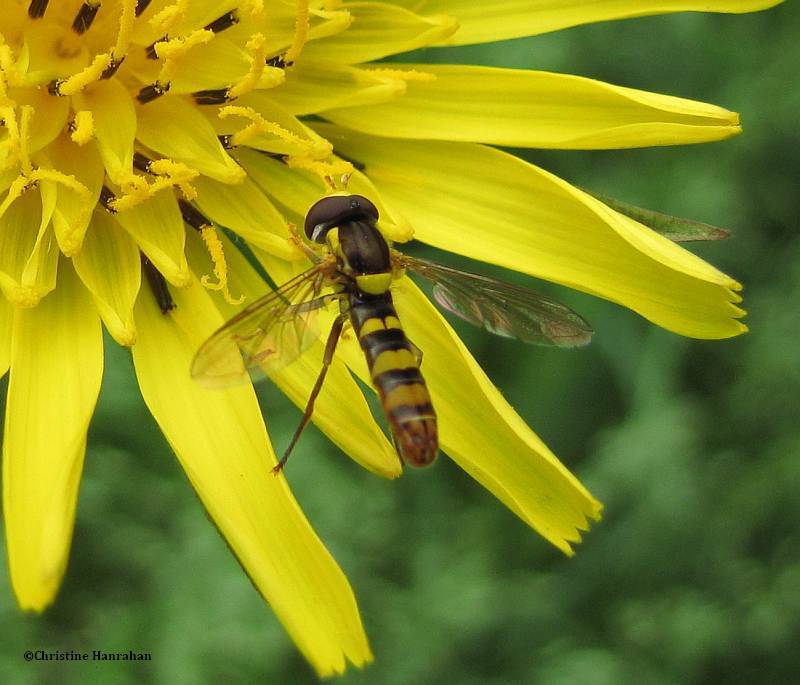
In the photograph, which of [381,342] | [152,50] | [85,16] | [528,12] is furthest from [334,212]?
[528,12]

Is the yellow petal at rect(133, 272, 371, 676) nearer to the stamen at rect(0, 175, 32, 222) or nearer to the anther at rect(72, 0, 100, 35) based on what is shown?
the stamen at rect(0, 175, 32, 222)

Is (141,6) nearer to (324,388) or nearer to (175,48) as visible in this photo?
(175,48)


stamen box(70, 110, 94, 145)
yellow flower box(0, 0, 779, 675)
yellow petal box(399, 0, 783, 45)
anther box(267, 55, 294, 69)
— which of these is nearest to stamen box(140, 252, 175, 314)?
yellow flower box(0, 0, 779, 675)

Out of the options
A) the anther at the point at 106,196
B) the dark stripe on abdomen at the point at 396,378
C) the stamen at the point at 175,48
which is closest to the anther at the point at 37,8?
the stamen at the point at 175,48

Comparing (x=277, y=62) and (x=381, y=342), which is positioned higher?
(x=277, y=62)

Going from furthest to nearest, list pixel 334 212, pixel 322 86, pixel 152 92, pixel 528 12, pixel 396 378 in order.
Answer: pixel 528 12 → pixel 322 86 → pixel 152 92 → pixel 334 212 → pixel 396 378

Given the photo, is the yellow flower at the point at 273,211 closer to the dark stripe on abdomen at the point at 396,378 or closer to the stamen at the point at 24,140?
the stamen at the point at 24,140

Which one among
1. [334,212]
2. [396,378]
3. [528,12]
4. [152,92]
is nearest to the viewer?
[396,378]
